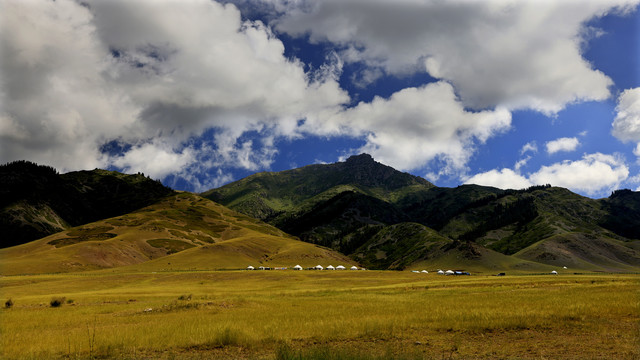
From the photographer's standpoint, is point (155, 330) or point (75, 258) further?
point (75, 258)

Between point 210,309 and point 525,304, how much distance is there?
2972cm

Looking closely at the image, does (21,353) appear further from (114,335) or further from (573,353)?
(573,353)

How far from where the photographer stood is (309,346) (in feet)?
65.1

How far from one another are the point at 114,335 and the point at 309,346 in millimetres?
12590

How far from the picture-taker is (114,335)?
73.6 feet

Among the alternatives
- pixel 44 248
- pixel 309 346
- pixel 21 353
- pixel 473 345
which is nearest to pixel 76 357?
pixel 21 353

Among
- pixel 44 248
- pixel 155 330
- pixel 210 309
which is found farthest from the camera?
pixel 44 248

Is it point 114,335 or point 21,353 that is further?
point 114,335

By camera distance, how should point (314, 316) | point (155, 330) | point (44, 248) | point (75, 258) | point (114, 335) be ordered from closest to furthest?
point (114, 335) → point (155, 330) → point (314, 316) → point (75, 258) → point (44, 248)

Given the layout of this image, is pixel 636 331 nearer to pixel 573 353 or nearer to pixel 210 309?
pixel 573 353

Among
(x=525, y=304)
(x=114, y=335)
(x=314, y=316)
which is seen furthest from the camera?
(x=525, y=304)

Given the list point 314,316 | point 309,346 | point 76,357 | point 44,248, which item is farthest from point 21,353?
point 44,248

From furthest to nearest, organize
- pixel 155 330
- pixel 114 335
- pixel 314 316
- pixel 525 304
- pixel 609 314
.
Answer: pixel 525 304 < pixel 314 316 < pixel 609 314 < pixel 155 330 < pixel 114 335

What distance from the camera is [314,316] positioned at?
30109 mm
